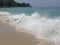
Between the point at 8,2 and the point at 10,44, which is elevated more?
the point at 8,2

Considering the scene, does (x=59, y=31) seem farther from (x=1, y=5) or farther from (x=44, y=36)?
(x=1, y=5)

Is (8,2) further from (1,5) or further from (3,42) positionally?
(3,42)

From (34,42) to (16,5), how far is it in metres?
58.5

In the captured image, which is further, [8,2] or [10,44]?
[8,2]

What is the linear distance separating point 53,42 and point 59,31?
1.52 meters

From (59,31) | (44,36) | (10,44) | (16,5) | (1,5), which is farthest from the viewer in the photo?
(16,5)

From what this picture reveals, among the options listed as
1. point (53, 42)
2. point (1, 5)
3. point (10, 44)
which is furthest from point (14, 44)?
point (1, 5)

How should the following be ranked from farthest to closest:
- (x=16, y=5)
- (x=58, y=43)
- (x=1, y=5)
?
(x=16, y=5) → (x=1, y=5) → (x=58, y=43)

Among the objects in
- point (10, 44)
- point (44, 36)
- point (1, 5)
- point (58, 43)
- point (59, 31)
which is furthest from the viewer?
point (1, 5)

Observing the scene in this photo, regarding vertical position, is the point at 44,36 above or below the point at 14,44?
above

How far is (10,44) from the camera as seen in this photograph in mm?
5016

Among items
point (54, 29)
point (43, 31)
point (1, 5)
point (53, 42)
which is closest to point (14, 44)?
point (53, 42)

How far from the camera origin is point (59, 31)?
6.93 metres

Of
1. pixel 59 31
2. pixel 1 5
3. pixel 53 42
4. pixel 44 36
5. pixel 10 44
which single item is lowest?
pixel 10 44
